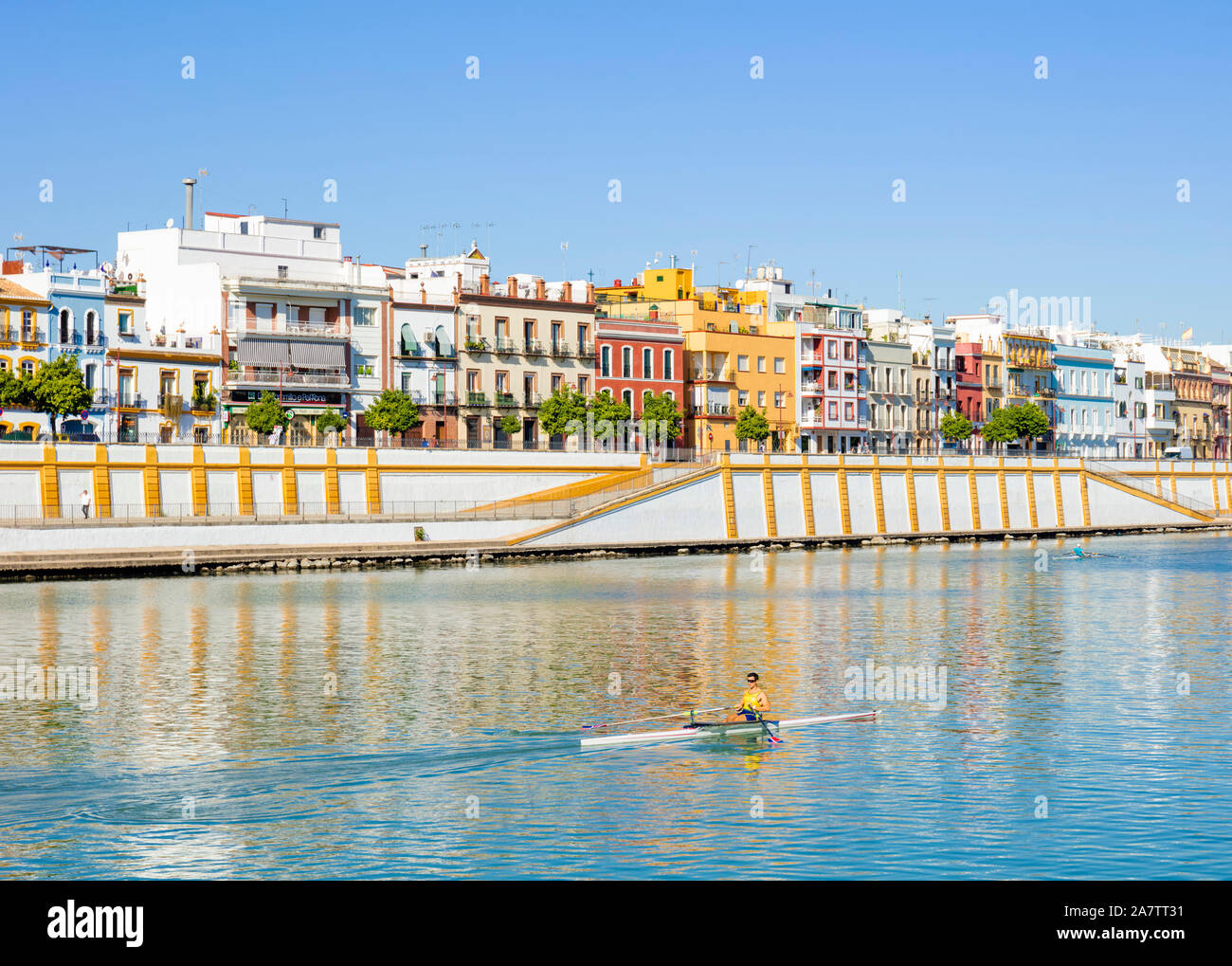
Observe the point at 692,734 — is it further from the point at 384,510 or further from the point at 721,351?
the point at 721,351

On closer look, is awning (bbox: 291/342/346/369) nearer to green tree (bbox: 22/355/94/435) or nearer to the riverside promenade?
the riverside promenade

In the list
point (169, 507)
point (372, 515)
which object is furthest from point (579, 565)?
point (169, 507)

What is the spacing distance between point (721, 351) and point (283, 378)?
4050 centimetres

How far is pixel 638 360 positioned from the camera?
117125mm

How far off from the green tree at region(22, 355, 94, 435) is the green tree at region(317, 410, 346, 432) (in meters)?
15.7

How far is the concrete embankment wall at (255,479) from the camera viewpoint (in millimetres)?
72875

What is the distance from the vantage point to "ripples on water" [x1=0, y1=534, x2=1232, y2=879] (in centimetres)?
2253

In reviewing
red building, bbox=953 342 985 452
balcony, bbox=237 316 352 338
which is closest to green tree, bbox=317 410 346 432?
balcony, bbox=237 316 352 338

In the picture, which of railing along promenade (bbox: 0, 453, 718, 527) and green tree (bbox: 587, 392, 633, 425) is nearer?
railing along promenade (bbox: 0, 453, 718, 527)

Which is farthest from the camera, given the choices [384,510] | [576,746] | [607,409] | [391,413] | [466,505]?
[607,409]

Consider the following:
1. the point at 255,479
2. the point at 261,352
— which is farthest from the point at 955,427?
the point at 255,479

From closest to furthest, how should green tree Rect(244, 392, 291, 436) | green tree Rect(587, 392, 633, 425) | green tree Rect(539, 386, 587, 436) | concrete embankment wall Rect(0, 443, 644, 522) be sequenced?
1. concrete embankment wall Rect(0, 443, 644, 522)
2. green tree Rect(244, 392, 291, 436)
3. green tree Rect(539, 386, 587, 436)
4. green tree Rect(587, 392, 633, 425)
